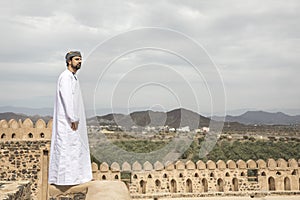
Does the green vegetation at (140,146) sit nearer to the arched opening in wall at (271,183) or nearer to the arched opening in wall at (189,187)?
the arched opening in wall at (189,187)

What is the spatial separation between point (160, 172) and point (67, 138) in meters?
5.77

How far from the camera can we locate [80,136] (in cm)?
347

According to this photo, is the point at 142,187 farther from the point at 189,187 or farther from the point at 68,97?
the point at 68,97

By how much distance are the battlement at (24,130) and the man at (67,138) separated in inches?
180

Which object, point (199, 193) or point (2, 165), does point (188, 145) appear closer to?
point (199, 193)

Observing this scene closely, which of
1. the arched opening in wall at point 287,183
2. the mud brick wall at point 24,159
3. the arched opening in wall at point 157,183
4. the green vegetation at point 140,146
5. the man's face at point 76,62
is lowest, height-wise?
the arched opening in wall at point 287,183

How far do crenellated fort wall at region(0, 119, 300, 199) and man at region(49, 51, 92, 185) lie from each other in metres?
4.59

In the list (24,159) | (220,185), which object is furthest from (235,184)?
(24,159)

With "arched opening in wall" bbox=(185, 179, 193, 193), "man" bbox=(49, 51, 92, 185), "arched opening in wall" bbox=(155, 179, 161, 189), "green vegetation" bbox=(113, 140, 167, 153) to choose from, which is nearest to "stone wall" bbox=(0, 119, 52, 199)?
"arched opening in wall" bbox=(155, 179, 161, 189)

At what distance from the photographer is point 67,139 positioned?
11.1 feet

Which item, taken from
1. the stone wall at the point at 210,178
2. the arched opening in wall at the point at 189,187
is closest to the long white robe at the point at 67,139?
the stone wall at the point at 210,178

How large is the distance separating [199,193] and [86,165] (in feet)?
19.5

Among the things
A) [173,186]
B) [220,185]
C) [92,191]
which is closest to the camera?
[92,191]

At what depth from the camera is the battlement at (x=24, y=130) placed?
7801 millimetres
